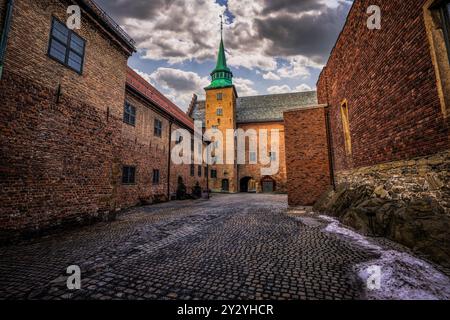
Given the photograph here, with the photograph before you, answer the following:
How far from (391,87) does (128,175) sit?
1168cm

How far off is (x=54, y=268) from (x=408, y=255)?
606 cm

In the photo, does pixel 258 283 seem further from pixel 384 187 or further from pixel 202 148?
pixel 202 148

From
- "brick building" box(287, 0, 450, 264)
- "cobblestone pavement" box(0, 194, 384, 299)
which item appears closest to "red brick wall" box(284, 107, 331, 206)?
"brick building" box(287, 0, 450, 264)

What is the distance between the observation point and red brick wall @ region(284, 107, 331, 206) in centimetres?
1038

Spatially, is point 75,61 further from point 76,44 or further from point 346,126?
point 346,126

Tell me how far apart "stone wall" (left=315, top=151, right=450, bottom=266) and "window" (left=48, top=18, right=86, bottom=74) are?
32.0 feet

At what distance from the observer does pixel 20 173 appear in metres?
4.91

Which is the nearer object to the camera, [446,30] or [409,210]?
[446,30]

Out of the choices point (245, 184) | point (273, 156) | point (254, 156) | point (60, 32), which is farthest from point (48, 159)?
point (245, 184)

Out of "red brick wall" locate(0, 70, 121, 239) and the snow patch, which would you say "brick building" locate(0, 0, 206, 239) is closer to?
"red brick wall" locate(0, 70, 121, 239)

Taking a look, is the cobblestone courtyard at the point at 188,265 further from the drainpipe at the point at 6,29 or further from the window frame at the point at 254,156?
the window frame at the point at 254,156

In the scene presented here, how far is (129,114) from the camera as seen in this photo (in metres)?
11.4

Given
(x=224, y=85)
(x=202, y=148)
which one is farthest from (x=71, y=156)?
(x=224, y=85)

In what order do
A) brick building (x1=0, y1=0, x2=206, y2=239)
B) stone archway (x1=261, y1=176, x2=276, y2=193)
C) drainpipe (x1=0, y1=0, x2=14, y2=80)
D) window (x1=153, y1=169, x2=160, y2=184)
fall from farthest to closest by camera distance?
stone archway (x1=261, y1=176, x2=276, y2=193), window (x1=153, y1=169, x2=160, y2=184), brick building (x1=0, y1=0, x2=206, y2=239), drainpipe (x1=0, y1=0, x2=14, y2=80)
